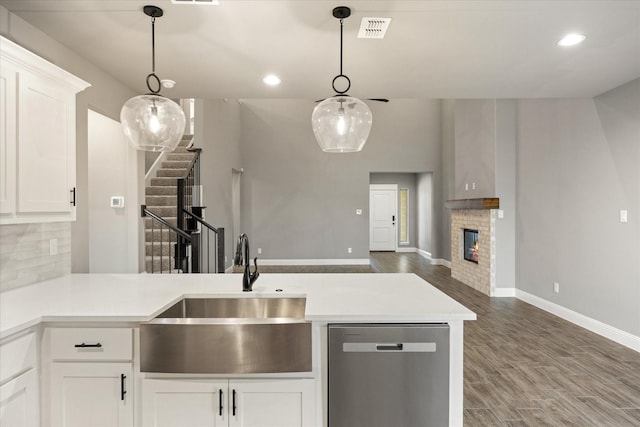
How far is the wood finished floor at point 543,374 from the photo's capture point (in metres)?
2.51

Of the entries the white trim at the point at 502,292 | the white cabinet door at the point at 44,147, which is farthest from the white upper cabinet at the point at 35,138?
the white trim at the point at 502,292

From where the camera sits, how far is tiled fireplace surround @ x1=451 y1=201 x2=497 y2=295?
5656mm

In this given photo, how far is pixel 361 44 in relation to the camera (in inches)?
107

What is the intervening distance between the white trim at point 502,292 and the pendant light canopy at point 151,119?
206 inches

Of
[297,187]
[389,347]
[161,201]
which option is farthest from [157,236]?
[389,347]

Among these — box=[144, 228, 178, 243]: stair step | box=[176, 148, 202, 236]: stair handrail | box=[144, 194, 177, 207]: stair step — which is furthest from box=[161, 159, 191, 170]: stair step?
box=[144, 228, 178, 243]: stair step

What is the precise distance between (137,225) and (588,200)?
485 cm

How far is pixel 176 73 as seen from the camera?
327cm

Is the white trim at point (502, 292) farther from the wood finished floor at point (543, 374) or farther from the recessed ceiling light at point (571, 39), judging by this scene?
the recessed ceiling light at point (571, 39)

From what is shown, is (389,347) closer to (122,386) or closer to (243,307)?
(243,307)

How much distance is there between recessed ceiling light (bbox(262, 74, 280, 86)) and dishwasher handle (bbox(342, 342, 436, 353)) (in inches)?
102

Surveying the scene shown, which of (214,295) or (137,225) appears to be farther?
(137,225)

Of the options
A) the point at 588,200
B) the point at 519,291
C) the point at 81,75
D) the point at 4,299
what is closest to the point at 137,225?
the point at 81,75

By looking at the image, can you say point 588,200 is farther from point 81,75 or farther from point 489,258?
point 81,75
